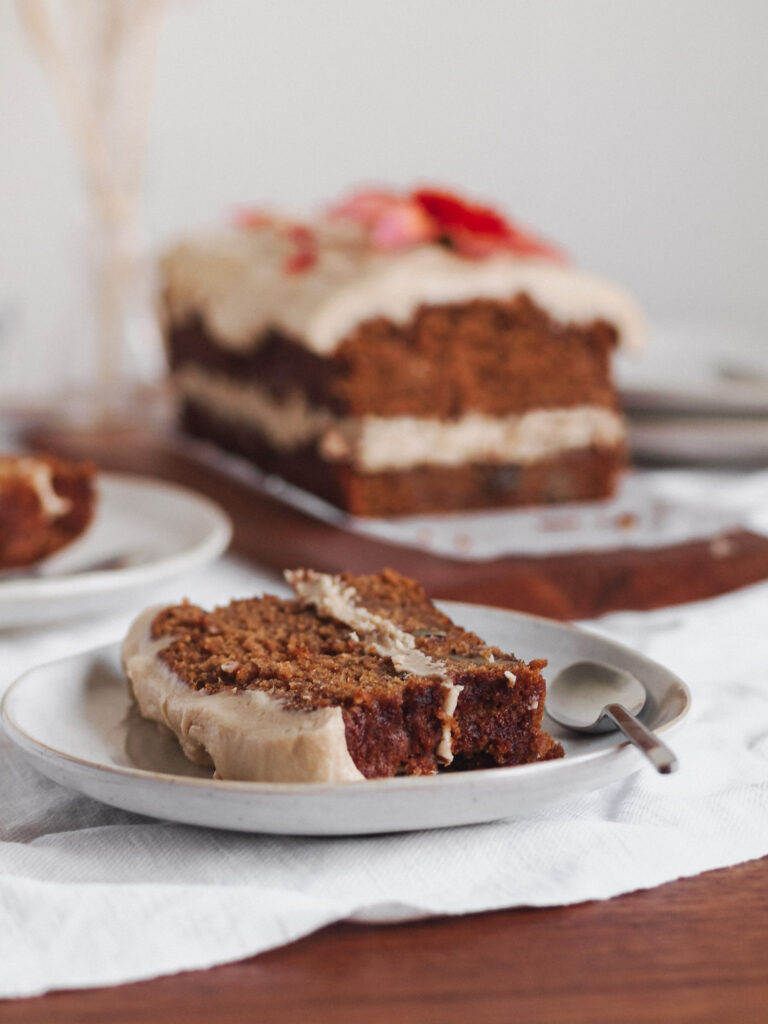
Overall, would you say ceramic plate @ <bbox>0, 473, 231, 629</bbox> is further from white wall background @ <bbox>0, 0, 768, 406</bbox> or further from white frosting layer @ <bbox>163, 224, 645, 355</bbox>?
white wall background @ <bbox>0, 0, 768, 406</bbox>

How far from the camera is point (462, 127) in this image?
493cm

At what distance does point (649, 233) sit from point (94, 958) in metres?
4.66

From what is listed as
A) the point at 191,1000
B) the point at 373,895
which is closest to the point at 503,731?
the point at 373,895

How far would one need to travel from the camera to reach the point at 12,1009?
78 centimetres

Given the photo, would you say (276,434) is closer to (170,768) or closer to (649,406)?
(649,406)

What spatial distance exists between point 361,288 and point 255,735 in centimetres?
141

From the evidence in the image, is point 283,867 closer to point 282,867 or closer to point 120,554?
point 282,867

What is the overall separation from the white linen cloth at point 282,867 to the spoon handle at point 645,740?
0.29ft

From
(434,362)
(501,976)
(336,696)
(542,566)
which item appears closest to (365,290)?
(434,362)

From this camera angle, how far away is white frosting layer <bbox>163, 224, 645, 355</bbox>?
7.30ft

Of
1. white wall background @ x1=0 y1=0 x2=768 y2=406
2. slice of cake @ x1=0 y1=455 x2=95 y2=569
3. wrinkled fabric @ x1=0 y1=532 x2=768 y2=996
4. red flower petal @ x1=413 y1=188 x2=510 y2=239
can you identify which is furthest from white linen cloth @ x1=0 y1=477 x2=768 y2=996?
white wall background @ x1=0 y1=0 x2=768 y2=406

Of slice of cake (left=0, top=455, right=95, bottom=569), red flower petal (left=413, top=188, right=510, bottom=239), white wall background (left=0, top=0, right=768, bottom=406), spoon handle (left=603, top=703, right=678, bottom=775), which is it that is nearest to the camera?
spoon handle (left=603, top=703, right=678, bottom=775)

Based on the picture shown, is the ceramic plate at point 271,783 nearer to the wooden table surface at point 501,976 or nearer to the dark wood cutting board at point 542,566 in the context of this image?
the wooden table surface at point 501,976

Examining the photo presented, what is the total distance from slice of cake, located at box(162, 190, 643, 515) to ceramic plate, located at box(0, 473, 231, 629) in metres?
0.43
